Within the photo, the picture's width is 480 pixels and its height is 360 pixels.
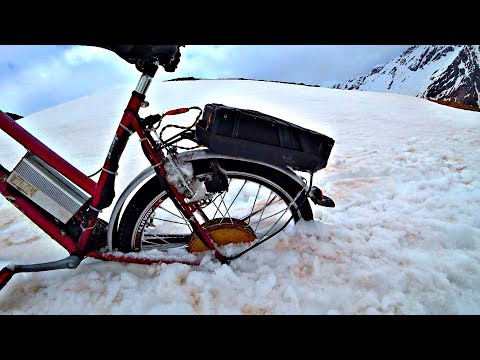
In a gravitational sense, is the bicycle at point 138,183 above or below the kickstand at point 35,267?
above

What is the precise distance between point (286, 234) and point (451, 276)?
1037 millimetres

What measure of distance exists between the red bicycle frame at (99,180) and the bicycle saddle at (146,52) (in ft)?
0.32

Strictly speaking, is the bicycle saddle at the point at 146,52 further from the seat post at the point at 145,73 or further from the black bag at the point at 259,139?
the black bag at the point at 259,139

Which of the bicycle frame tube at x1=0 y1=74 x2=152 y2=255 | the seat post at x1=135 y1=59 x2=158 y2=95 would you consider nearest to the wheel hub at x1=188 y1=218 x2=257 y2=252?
the bicycle frame tube at x1=0 y1=74 x2=152 y2=255

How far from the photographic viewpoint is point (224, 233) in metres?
2.17

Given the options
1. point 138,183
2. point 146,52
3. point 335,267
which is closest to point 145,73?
point 146,52

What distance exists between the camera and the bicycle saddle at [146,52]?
1.65 meters

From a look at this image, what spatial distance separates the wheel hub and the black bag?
500 millimetres

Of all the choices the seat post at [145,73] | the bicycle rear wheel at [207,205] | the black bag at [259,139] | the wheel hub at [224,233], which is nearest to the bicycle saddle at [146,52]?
the seat post at [145,73]

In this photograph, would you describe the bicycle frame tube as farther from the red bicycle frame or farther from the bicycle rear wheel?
the bicycle rear wheel

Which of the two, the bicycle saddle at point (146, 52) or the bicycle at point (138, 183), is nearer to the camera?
the bicycle saddle at point (146, 52)

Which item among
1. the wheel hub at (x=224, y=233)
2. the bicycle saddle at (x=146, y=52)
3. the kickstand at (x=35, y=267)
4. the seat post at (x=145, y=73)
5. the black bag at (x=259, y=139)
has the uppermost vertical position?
the bicycle saddle at (x=146, y=52)

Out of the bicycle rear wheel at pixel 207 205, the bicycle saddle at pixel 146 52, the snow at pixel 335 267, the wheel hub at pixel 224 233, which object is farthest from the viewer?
the wheel hub at pixel 224 233
